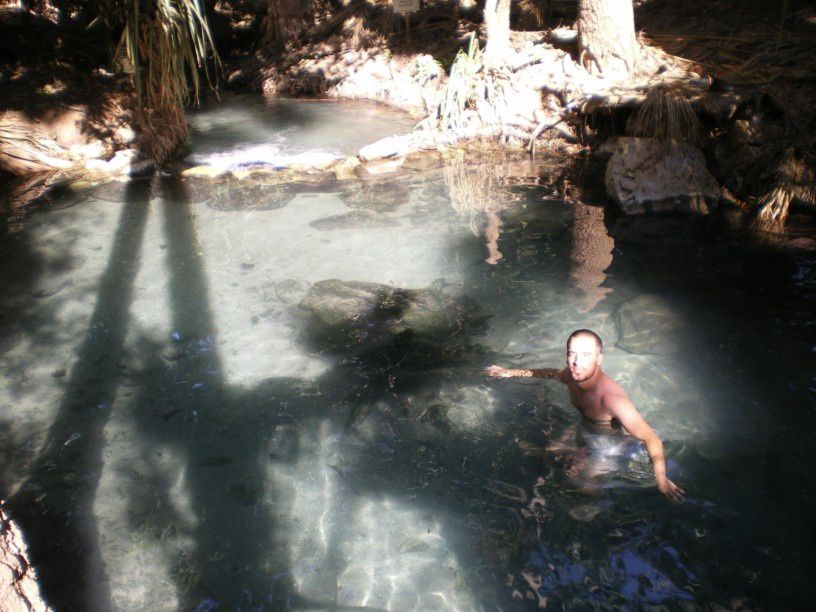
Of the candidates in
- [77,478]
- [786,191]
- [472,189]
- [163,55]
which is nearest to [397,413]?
[77,478]

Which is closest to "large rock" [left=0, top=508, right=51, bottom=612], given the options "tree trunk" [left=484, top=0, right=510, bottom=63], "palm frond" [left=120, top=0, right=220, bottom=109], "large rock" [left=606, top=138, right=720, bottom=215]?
"palm frond" [left=120, top=0, right=220, bottom=109]

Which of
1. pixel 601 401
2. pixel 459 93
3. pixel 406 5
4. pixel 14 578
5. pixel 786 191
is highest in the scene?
pixel 406 5

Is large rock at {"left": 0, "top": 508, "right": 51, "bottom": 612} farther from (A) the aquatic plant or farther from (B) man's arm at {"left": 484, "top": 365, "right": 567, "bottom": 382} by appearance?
(A) the aquatic plant

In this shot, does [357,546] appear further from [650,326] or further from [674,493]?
[650,326]

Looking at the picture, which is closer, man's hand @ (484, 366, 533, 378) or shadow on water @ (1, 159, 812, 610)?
shadow on water @ (1, 159, 812, 610)

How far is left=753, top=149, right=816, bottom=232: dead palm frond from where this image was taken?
6.15 metres

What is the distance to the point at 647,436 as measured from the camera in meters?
3.25

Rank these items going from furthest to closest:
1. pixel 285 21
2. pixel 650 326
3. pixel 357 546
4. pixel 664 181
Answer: pixel 285 21
pixel 664 181
pixel 650 326
pixel 357 546

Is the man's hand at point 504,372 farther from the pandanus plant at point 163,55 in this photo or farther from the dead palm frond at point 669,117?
the pandanus plant at point 163,55

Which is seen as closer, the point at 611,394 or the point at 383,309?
the point at 611,394

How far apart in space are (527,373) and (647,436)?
1.05 m

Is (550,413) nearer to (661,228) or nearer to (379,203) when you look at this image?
(661,228)

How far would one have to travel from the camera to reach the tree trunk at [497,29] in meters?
9.59

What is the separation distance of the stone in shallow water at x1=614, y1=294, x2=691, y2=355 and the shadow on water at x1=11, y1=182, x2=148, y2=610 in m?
3.78
